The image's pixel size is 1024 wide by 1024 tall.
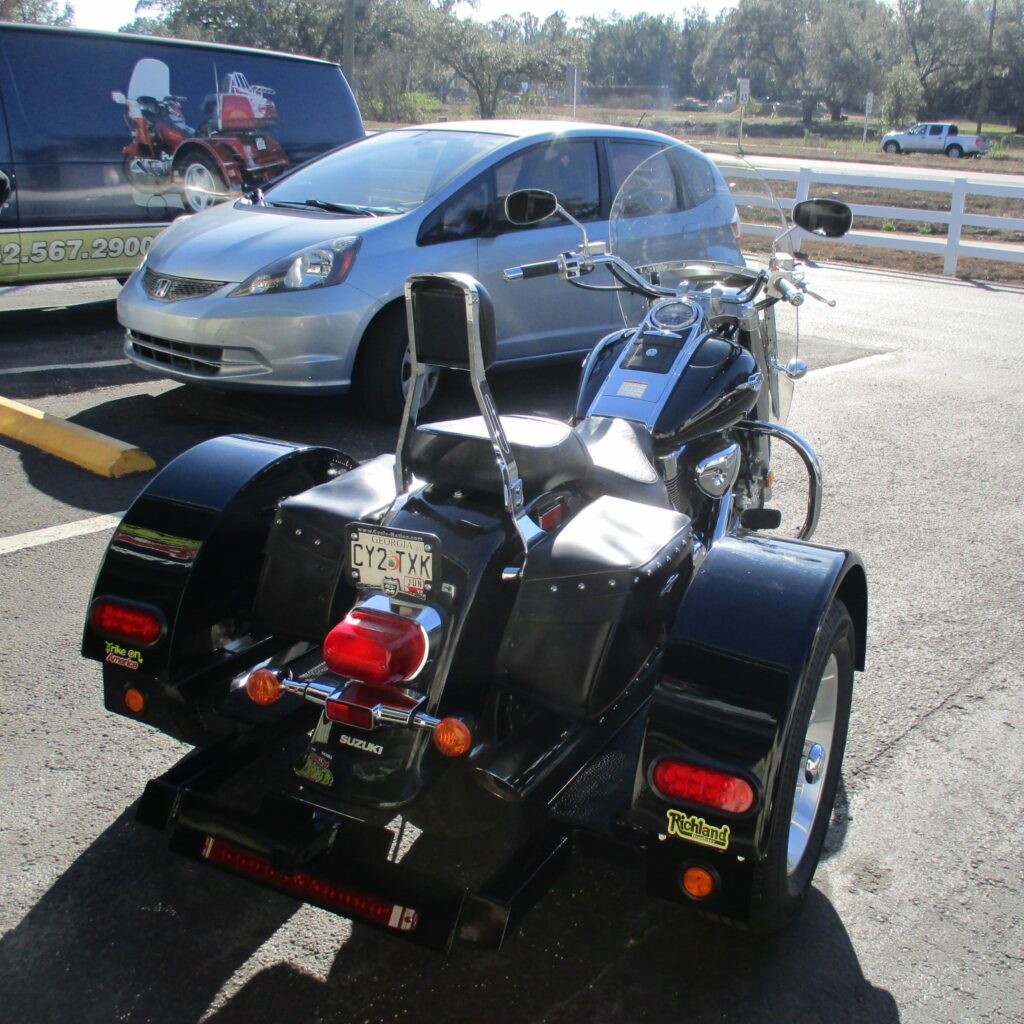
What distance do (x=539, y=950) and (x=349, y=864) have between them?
0.54m

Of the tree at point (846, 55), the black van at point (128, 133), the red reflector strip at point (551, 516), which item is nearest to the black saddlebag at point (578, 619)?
the red reflector strip at point (551, 516)

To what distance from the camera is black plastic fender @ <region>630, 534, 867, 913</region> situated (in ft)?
7.70

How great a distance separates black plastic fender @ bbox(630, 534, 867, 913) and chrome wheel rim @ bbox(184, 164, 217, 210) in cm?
829

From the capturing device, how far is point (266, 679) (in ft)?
8.48

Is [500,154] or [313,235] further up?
[500,154]

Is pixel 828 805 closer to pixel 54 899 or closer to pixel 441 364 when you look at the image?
pixel 441 364

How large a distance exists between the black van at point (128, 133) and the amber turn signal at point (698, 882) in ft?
25.8

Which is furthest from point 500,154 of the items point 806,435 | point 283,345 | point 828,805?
point 828,805

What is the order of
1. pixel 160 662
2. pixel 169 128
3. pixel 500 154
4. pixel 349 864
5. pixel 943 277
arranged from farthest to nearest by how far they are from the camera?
pixel 943 277
pixel 169 128
pixel 500 154
pixel 160 662
pixel 349 864

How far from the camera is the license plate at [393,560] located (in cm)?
250

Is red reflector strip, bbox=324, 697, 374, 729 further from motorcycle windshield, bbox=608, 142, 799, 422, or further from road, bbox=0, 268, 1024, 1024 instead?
motorcycle windshield, bbox=608, 142, 799, 422

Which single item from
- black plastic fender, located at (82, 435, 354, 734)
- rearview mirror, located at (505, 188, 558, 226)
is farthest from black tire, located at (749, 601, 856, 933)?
rearview mirror, located at (505, 188, 558, 226)

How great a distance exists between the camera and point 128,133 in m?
9.28

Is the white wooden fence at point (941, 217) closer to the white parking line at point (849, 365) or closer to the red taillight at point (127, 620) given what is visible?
the white parking line at point (849, 365)
